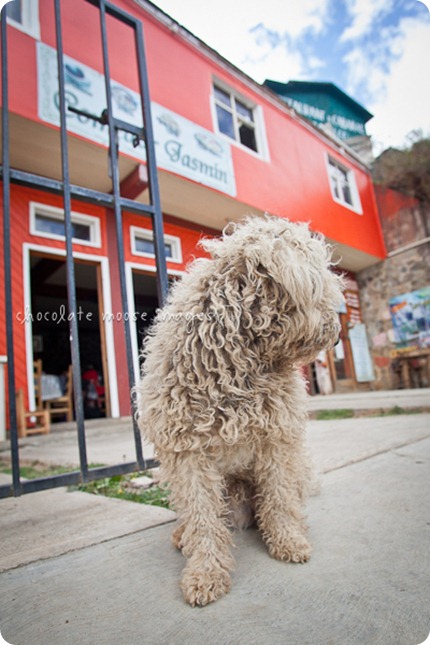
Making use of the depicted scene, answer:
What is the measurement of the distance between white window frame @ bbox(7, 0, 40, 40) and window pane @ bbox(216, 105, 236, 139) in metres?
3.95

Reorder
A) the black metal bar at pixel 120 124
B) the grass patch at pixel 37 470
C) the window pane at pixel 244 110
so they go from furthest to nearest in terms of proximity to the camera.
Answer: the window pane at pixel 244 110
the grass patch at pixel 37 470
the black metal bar at pixel 120 124

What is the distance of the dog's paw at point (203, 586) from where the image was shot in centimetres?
117

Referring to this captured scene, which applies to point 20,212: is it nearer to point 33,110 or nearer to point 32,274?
point 33,110

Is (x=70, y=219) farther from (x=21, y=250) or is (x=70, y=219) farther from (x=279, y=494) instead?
(x=21, y=250)

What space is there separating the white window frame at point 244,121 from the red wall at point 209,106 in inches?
5.1

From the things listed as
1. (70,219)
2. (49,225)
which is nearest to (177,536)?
(70,219)

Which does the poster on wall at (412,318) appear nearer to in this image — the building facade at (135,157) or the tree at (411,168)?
the building facade at (135,157)

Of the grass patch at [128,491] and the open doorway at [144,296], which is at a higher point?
the open doorway at [144,296]

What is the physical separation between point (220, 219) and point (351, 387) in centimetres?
711

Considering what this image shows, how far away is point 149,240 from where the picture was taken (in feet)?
26.9

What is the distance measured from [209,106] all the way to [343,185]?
19.6 feet

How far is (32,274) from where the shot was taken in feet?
34.9

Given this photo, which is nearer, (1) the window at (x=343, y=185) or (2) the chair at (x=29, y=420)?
(2) the chair at (x=29, y=420)

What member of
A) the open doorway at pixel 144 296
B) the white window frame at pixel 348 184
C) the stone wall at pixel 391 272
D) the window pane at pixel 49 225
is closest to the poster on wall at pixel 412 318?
the stone wall at pixel 391 272
